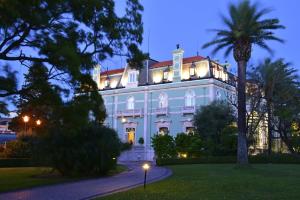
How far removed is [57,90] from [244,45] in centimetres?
1956

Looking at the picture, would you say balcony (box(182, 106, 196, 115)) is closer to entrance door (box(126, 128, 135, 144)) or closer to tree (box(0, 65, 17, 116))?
entrance door (box(126, 128, 135, 144))

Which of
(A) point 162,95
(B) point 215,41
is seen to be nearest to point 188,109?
(A) point 162,95

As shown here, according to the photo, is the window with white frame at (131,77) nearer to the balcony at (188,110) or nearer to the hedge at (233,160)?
the balcony at (188,110)

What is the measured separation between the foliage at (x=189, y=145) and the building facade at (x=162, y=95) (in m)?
7.88

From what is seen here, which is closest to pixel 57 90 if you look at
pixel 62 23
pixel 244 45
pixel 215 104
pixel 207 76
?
pixel 62 23

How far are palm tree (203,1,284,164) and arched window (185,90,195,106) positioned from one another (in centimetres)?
2163

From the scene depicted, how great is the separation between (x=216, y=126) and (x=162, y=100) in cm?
1221

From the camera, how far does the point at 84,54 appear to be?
1574 cm

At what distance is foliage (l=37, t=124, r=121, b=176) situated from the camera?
23891 millimetres

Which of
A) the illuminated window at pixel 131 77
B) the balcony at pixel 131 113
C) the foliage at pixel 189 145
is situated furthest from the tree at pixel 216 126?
the illuminated window at pixel 131 77

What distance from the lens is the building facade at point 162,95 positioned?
171ft

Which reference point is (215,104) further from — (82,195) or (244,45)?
(82,195)

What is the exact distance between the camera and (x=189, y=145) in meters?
43.4

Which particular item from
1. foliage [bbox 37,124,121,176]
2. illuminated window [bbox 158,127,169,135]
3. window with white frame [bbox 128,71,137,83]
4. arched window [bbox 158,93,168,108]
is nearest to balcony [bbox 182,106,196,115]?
arched window [bbox 158,93,168,108]
